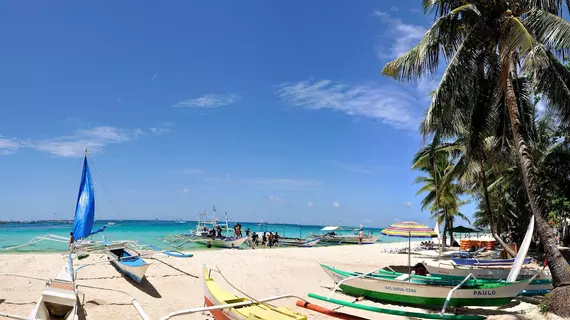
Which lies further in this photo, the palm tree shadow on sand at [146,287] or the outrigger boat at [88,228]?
the outrigger boat at [88,228]

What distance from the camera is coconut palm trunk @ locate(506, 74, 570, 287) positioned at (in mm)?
8305

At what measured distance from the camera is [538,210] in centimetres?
897

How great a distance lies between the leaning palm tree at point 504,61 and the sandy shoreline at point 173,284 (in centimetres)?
296

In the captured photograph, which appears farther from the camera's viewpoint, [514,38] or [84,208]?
[84,208]

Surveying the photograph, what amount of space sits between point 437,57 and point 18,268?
17.6 metres

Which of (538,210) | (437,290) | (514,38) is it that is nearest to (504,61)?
(514,38)

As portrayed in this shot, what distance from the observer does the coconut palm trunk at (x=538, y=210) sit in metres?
8.30

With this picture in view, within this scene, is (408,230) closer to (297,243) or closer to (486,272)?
(486,272)

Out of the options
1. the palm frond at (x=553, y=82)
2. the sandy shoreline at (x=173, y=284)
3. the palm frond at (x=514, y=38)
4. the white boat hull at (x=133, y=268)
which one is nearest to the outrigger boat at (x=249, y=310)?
the sandy shoreline at (x=173, y=284)

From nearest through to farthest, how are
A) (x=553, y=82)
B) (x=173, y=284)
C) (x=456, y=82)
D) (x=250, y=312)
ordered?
1. (x=250, y=312)
2. (x=553, y=82)
3. (x=456, y=82)
4. (x=173, y=284)

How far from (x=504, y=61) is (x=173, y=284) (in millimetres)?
12483

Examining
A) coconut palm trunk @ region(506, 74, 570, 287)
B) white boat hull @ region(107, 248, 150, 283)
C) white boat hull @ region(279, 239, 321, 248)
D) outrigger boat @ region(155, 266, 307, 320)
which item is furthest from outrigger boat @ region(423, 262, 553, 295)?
white boat hull @ region(279, 239, 321, 248)

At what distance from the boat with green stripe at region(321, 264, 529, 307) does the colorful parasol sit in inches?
52.9

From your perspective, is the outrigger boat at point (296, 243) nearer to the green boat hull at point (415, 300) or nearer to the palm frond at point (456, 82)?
the green boat hull at point (415, 300)
